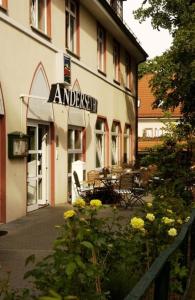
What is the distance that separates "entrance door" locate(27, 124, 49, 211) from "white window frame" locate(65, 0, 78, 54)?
10.1 feet

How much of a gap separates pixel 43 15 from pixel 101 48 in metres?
6.27

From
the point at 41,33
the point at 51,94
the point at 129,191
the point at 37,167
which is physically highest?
the point at 41,33

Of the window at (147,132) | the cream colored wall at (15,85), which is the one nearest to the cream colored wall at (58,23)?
the cream colored wall at (15,85)

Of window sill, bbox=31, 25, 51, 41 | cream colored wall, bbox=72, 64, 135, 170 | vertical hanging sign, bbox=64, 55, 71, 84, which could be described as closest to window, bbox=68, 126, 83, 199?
cream colored wall, bbox=72, 64, 135, 170

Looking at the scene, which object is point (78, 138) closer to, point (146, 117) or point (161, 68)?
point (161, 68)

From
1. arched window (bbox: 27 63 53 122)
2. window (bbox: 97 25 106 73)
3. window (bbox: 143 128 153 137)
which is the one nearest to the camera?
arched window (bbox: 27 63 53 122)

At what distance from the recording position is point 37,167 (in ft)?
42.0

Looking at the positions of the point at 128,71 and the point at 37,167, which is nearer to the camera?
the point at 37,167

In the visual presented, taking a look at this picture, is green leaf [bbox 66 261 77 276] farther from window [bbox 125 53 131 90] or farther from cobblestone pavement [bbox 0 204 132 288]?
window [bbox 125 53 131 90]

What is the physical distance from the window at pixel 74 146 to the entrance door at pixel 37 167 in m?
1.92

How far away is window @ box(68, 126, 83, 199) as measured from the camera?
605 inches

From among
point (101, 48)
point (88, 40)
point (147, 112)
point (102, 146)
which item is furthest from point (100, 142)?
point (147, 112)

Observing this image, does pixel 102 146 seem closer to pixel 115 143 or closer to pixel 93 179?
pixel 115 143

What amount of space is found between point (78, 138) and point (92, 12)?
13.5 feet
